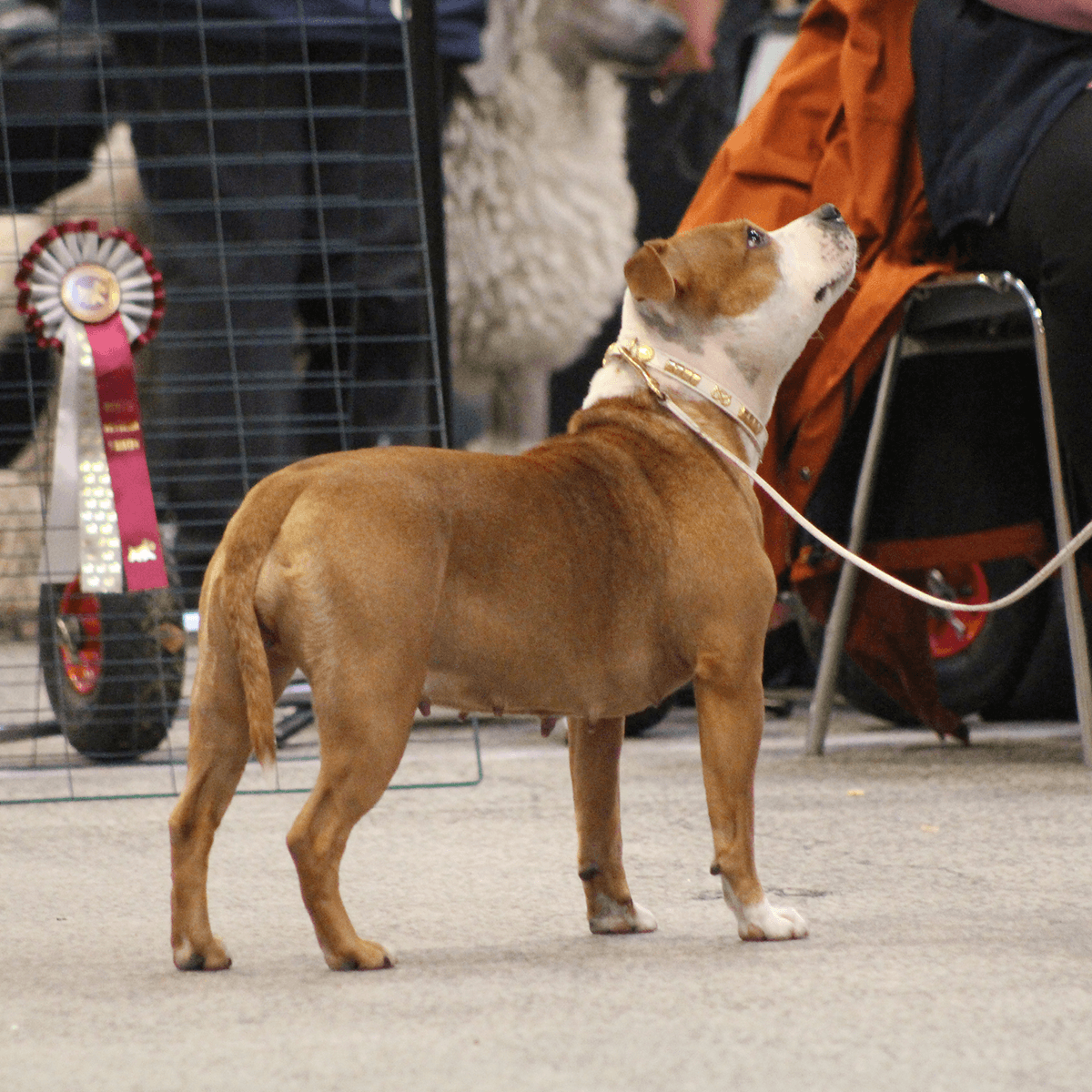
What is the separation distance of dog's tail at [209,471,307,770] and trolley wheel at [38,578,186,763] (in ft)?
4.20

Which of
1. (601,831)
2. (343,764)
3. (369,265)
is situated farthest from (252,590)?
(369,265)

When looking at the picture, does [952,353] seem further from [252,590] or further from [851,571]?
[252,590]

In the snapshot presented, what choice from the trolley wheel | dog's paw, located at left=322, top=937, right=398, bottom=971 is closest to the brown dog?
dog's paw, located at left=322, top=937, right=398, bottom=971

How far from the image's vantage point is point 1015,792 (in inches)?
83.7

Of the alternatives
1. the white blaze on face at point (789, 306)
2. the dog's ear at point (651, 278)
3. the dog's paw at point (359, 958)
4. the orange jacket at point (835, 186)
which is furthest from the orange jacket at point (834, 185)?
the dog's paw at point (359, 958)

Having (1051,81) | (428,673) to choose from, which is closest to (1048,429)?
(1051,81)

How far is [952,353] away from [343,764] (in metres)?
1.62

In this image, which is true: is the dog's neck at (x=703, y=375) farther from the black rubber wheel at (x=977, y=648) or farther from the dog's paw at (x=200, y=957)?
the black rubber wheel at (x=977, y=648)

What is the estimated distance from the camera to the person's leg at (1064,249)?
2096mm

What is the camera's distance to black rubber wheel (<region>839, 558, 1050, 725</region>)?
280cm

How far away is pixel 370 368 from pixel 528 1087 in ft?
8.95

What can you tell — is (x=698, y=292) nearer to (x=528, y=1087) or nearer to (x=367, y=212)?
(x=528, y=1087)

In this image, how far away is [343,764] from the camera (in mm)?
1235

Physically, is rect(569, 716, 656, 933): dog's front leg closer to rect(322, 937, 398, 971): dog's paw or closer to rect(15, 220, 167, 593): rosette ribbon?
rect(322, 937, 398, 971): dog's paw
